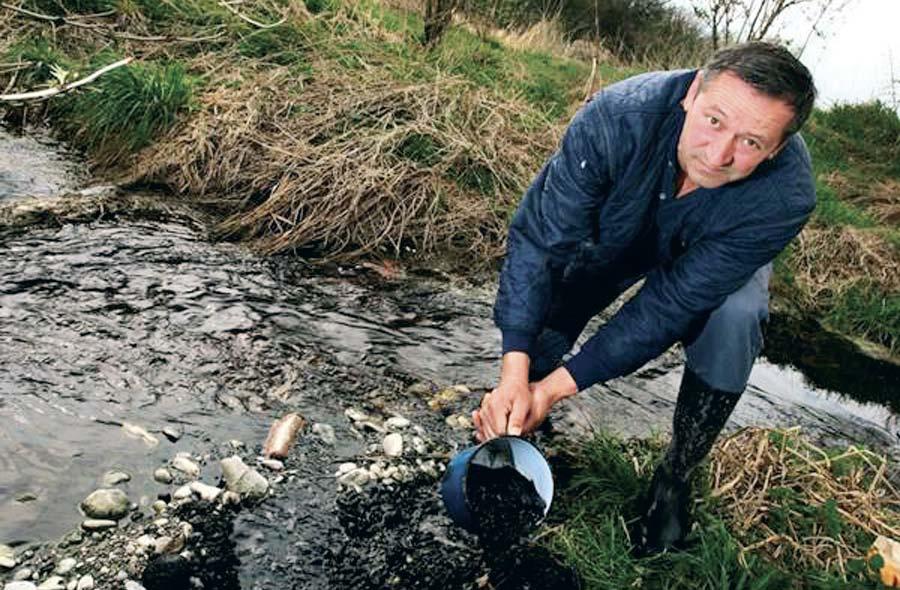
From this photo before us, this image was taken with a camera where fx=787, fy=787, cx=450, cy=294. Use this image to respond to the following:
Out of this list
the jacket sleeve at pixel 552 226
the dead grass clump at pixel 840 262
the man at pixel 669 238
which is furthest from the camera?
the dead grass clump at pixel 840 262

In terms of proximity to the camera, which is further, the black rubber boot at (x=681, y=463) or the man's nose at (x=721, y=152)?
the black rubber boot at (x=681, y=463)

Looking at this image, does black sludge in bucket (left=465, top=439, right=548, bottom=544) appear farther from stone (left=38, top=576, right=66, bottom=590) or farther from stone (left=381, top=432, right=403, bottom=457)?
stone (left=38, top=576, right=66, bottom=590)

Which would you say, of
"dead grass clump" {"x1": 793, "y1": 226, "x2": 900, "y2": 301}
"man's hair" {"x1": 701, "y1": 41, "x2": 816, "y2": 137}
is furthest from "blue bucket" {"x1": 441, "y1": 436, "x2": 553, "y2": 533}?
"dead grass clump" {"x1": 793, "y1": 226, "x2": 900, "y2": 301}

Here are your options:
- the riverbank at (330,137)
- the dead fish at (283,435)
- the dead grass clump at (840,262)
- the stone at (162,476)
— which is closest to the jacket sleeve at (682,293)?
the dead fish at (283,435)

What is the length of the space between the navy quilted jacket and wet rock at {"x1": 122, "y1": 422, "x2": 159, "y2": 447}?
1093 millimetres

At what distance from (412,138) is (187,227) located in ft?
4.93

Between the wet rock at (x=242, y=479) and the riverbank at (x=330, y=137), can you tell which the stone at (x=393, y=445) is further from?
the riverbank at (x=330, y=137)

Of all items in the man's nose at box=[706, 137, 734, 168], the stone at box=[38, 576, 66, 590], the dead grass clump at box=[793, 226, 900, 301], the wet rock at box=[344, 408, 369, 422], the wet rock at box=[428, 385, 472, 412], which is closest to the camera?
the stone at box=[38, 576, 66, 590]

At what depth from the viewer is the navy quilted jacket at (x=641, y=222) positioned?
2.09 metres

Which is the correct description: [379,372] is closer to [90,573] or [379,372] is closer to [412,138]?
[90,573]

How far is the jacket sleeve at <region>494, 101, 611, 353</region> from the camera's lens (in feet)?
7.07

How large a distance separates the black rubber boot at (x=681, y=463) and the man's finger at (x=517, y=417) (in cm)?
48

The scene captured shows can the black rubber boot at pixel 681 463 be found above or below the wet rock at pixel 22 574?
Answer: above

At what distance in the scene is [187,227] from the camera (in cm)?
406
